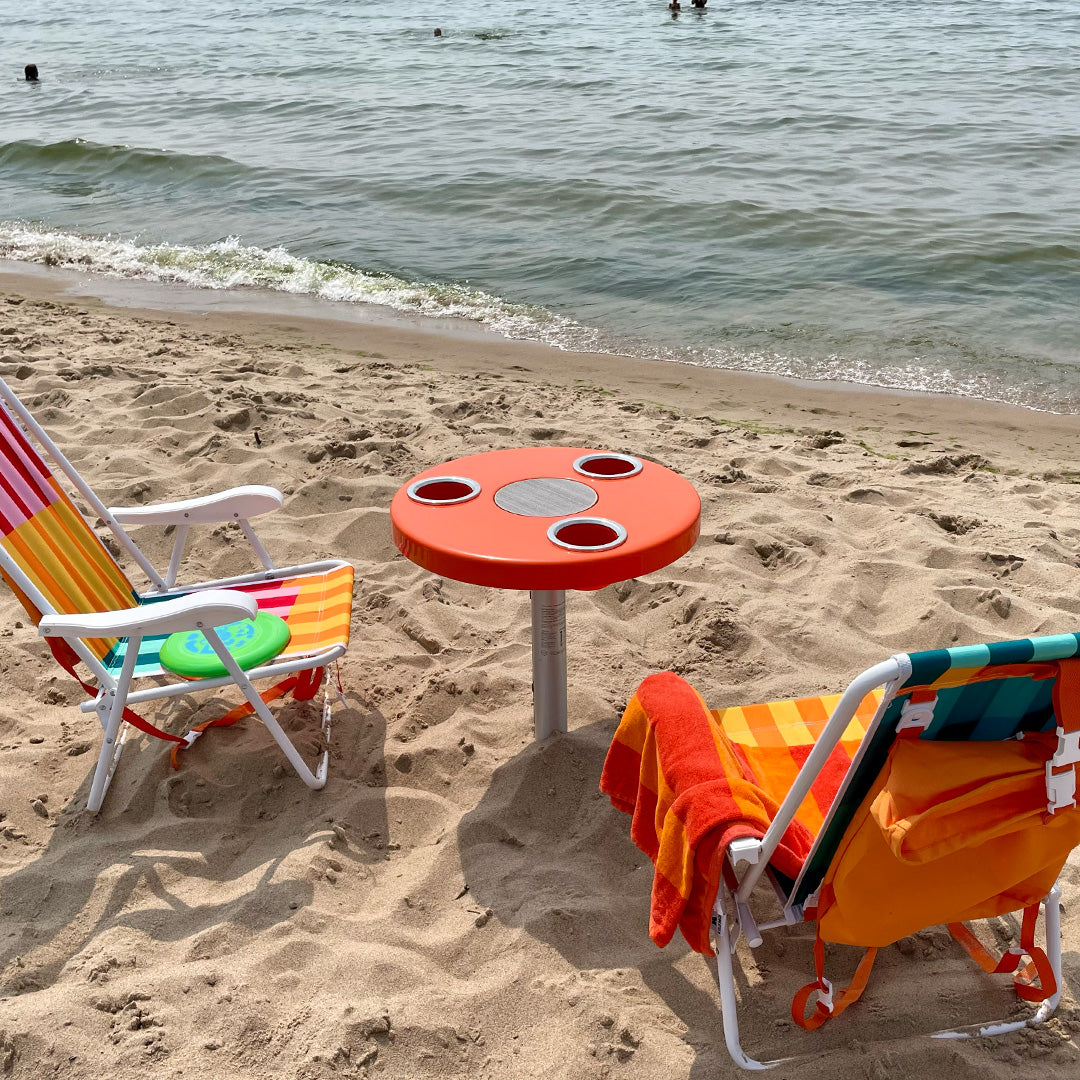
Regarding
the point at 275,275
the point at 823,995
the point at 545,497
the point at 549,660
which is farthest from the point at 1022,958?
the point at 275,275

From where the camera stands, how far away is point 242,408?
5.62 meters

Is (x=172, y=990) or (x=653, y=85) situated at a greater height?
(x=653, y=85)

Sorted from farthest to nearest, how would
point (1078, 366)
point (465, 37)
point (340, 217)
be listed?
point (465, 37), point (340, 217), point (1078, 366)

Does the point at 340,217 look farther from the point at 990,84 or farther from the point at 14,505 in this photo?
the point at 990,84

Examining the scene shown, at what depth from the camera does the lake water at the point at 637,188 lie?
338 inches

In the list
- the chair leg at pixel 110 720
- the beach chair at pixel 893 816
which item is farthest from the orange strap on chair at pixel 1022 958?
the chair leg at pixel 110 720

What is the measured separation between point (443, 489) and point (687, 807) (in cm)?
137

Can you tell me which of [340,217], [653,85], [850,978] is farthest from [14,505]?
[653,85]

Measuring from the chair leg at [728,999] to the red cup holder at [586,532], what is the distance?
39.7 inches

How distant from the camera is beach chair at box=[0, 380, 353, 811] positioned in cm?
265

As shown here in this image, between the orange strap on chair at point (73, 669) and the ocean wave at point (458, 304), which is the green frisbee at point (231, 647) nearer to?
the orange strap on chair at point (73, 669)

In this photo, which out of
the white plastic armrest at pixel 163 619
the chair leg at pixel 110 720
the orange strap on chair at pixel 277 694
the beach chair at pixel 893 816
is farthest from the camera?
the orange strap on chair at pixel 277 694

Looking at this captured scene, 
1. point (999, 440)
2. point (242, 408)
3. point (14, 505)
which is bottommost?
point (999, 440)

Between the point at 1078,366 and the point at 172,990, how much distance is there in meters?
7.52
